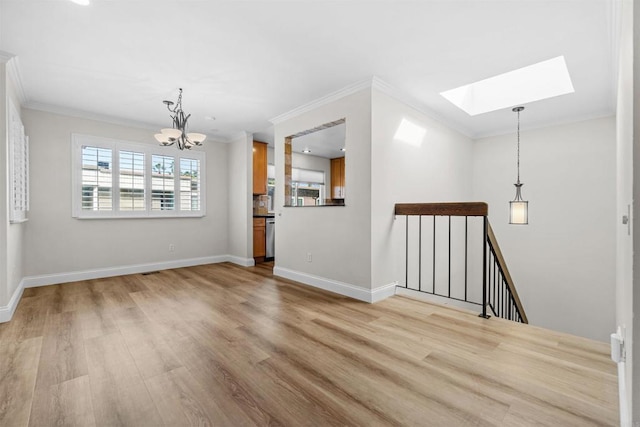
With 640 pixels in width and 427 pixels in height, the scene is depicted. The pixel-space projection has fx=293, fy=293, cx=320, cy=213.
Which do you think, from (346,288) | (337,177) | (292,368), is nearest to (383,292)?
(346,288)

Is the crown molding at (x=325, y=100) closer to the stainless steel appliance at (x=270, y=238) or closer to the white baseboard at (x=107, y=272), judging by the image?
the stainless steel appliance at (x=270, y=238)

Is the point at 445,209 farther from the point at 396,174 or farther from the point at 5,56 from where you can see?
the point at 5,56

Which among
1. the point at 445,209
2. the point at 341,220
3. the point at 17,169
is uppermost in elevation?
the point at 17,169

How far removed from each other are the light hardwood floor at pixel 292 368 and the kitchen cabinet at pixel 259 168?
3092 millimetres

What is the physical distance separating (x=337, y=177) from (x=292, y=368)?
6.35 meters

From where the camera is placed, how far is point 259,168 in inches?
236

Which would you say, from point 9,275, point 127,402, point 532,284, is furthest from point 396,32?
point 532,284

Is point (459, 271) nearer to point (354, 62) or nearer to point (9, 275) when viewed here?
point (354, 62)

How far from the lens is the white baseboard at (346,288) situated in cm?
340

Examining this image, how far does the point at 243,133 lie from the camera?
5.55 m

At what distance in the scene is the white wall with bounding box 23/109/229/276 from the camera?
4.05 m

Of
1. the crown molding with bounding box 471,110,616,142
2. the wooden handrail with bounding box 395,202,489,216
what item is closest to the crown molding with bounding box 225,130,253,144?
the wooden handrail with bounding box 395,202,489,216

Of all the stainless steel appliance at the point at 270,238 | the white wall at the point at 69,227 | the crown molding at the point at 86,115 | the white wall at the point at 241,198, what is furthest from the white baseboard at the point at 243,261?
the crown molding at the point at 86,115

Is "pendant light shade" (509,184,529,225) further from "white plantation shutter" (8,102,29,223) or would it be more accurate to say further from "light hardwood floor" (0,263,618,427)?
"white plantation shutter" (8,102,29,223)
